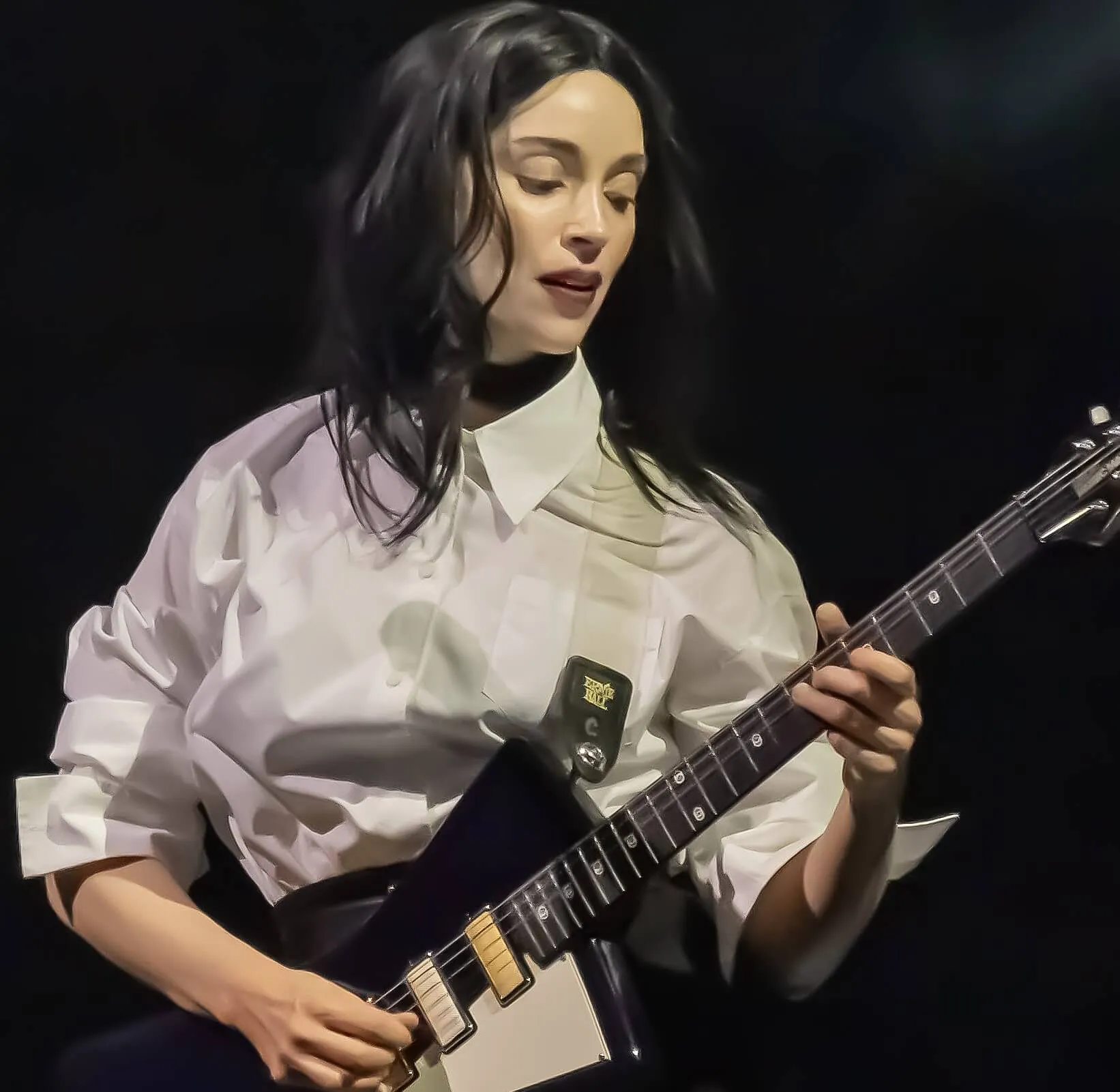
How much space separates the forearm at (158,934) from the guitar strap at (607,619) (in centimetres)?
25

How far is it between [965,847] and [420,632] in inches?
16.3

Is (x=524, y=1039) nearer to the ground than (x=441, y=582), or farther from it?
nearer to the ground

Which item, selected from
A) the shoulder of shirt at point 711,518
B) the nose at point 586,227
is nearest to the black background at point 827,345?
the shoulder of shirt at point 711,518

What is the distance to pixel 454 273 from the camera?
94cm

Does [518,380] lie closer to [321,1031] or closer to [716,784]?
[716,784]

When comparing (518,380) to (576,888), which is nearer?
(576,888)

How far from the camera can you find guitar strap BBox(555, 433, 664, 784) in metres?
0.91

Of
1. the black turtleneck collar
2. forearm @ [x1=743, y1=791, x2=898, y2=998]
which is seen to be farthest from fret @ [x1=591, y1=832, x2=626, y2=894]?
the black turtleneck collar

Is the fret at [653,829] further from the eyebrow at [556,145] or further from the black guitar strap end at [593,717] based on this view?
the eyebrow at [556,145]

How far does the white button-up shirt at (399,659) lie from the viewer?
917mm

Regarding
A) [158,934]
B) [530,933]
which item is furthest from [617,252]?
[158,934]

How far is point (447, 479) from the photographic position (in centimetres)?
96

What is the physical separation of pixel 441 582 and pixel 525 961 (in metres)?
0.26

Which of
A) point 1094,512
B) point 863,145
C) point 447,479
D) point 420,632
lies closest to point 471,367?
point 447,479
